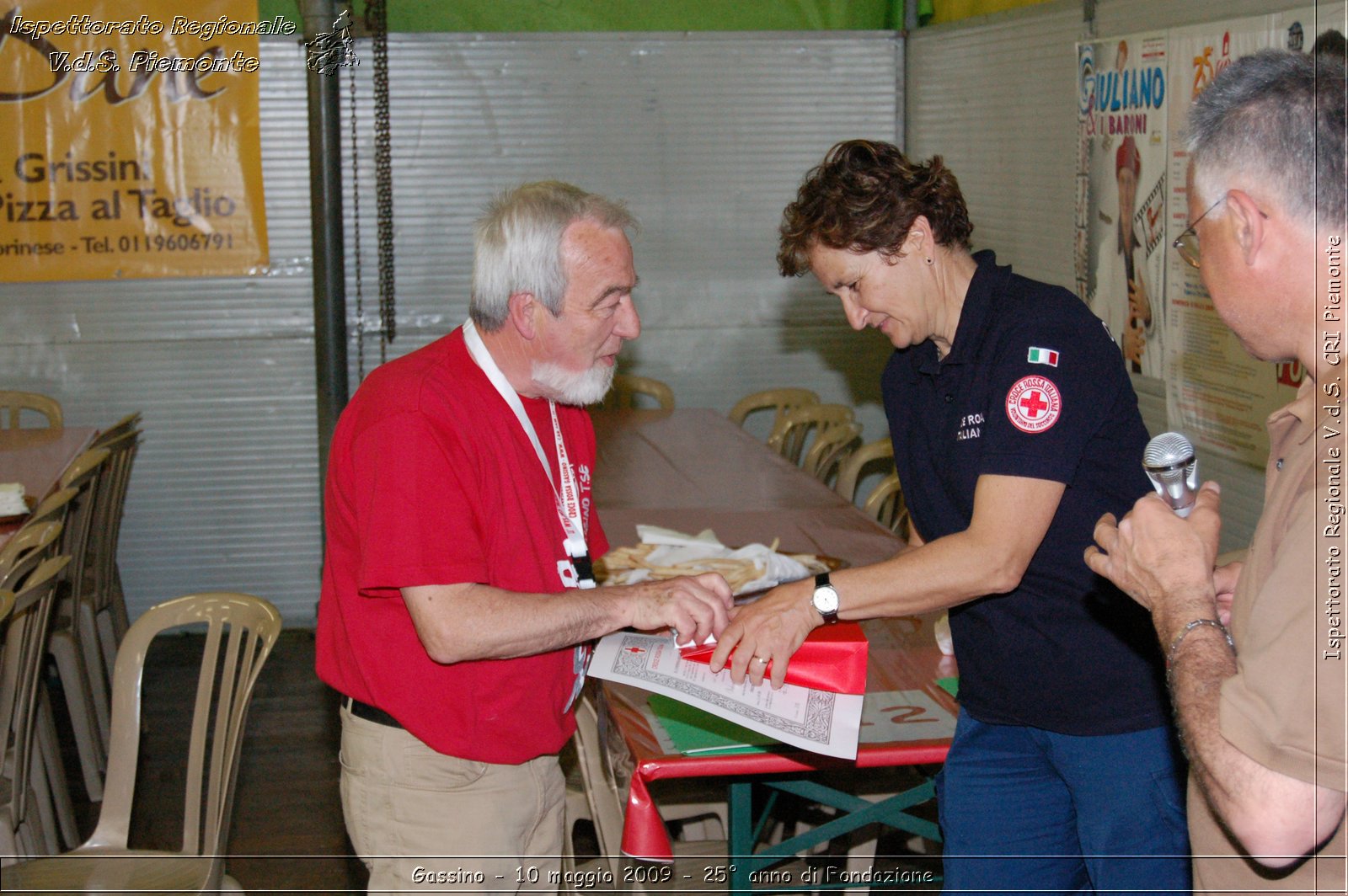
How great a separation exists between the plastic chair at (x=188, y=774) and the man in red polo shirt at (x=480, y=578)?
569 millimetres

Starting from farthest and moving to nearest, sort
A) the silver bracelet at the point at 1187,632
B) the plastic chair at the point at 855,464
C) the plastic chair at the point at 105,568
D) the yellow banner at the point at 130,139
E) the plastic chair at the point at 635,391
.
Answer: the plastic chair at the point at 635,391
the yellow banner at the point at 130,139
the plastic chair at the point at 855,464
the plastic chair at the point at 105,568
the silver bracelet at the point at 1187,632

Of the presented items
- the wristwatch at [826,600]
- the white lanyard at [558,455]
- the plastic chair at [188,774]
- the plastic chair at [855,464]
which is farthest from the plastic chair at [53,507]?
the plastic chair at [855,464]

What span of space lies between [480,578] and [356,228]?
4.20 meters

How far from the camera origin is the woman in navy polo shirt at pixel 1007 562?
176cm

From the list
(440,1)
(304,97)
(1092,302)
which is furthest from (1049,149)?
(304,97)

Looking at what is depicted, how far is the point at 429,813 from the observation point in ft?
6.10

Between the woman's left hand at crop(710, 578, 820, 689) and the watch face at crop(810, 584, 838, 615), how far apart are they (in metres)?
0.01

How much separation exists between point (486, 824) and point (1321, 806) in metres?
1.24

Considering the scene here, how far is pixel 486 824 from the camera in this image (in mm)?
1883


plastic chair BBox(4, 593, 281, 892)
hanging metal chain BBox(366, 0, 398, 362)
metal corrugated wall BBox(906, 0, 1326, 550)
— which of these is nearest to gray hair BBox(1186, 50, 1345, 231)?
plastic chair BBox(4, 593, 281, 892)

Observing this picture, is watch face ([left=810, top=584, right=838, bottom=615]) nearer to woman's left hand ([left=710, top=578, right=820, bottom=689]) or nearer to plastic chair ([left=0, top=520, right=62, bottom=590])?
woman's left hand ([left=710, top=578, right=820, bottom=689])

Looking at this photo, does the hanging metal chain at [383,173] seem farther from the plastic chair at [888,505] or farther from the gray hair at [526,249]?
the gray hair at [526,249]

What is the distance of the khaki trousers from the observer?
6.07 feet

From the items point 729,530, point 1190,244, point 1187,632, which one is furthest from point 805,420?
point 1187,632
